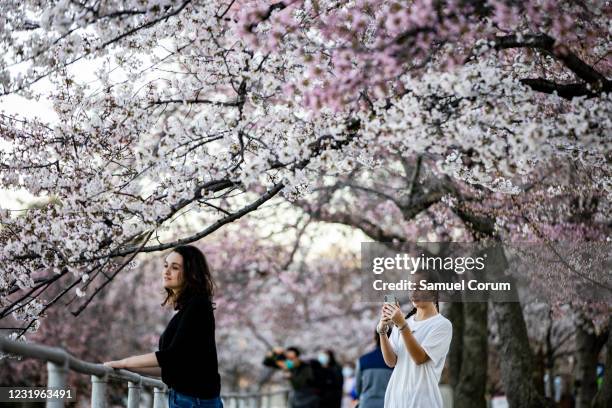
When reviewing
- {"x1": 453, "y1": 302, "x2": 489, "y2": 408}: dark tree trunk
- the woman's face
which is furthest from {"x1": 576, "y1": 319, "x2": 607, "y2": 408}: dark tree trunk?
the woman's face

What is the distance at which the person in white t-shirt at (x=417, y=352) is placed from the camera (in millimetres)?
5047

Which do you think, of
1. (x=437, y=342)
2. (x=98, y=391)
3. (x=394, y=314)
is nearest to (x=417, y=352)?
(x=437, y=342)

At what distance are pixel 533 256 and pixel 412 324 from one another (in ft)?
24.5

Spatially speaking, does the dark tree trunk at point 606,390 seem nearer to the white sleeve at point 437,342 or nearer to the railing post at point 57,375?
the white sleeve at point 437,342

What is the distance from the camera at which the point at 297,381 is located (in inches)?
370

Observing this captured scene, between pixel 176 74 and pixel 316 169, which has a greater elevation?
pixel 176 74

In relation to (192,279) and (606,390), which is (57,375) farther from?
(606,390)

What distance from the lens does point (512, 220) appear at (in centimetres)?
1197

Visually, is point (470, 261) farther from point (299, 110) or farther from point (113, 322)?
point (113, 322)

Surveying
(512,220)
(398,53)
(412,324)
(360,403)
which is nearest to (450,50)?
(398,53)

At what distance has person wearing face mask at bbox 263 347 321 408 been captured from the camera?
934 cm

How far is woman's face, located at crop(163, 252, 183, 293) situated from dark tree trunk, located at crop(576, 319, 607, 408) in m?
12.0

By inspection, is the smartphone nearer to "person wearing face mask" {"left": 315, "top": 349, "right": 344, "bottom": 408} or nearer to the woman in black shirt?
the woman in black shirt

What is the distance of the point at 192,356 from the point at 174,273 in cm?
46
